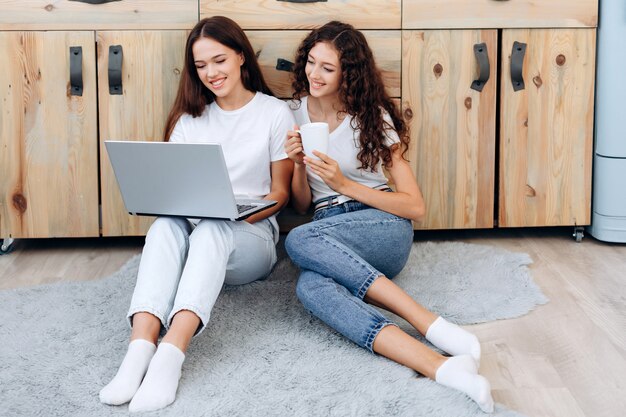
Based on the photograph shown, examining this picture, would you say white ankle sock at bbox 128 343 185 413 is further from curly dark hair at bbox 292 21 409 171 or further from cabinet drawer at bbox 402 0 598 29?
cabinet drawer at bbox 402 0 598 29

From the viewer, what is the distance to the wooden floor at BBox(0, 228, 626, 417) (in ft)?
5.34

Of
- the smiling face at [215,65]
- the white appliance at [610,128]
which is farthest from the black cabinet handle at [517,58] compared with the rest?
the smiling face at [215,65]

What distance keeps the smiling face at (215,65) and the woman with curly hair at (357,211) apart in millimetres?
192

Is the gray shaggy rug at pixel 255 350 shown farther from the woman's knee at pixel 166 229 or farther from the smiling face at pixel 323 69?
the smiling face at pixel 323 69

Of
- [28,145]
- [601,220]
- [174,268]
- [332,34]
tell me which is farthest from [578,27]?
[28,145]

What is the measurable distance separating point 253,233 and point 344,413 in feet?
2.05

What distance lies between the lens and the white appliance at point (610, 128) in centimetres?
250

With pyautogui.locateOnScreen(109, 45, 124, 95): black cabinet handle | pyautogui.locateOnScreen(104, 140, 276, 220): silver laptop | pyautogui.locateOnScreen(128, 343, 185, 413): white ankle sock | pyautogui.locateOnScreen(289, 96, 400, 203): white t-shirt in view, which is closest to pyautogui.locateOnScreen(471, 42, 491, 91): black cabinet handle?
pyautogui.locateOnScreen(289, 96, 400, 203): white t-shirt

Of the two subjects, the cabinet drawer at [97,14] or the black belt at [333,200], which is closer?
the black belt at [333,200]

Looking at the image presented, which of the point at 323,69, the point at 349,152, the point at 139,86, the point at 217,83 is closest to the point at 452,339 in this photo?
the point at 349,152

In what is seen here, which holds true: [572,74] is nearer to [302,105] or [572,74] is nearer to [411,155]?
[411,155]

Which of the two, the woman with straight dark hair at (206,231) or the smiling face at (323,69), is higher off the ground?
the smiling face at (323,69)

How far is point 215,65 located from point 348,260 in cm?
68

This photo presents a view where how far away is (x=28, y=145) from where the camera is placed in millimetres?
2490
